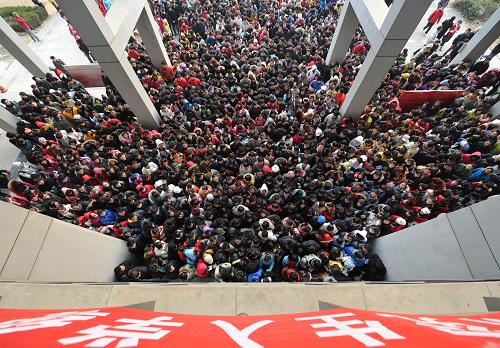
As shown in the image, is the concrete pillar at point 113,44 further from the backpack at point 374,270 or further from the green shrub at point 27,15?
the green shrub at point 27,15

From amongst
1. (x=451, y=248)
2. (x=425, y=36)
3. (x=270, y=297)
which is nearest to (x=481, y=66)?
(x=425, y=36)

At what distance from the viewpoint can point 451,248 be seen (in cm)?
436

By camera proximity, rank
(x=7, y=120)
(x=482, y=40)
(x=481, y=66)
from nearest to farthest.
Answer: (x=7, y=120) < (x=482, y=40) < (x=481, y=66)

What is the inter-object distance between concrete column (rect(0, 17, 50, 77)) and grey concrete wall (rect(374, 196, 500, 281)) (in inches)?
518

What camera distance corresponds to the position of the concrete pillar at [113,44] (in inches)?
222

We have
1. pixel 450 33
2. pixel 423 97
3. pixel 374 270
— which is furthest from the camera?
pixel 450 33

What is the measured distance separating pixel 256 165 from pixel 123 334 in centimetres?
509

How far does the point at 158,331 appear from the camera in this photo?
2000mm

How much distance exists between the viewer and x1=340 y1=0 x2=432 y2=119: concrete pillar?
17.9 ft

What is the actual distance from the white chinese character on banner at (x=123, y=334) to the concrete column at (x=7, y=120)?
31.2 feet

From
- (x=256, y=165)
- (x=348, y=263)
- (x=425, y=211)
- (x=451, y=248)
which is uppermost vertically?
(x=256, y=165)

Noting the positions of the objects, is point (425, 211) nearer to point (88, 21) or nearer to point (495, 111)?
point (495, 111)

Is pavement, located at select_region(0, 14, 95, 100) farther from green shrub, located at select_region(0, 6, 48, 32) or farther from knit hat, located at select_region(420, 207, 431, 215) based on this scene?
knit hat, located at select_region(420, 207, 431, 215)

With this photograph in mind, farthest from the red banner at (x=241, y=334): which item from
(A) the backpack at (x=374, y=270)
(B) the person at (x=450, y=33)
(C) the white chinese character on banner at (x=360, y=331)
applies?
(B) the person at (x=450, y=33)
